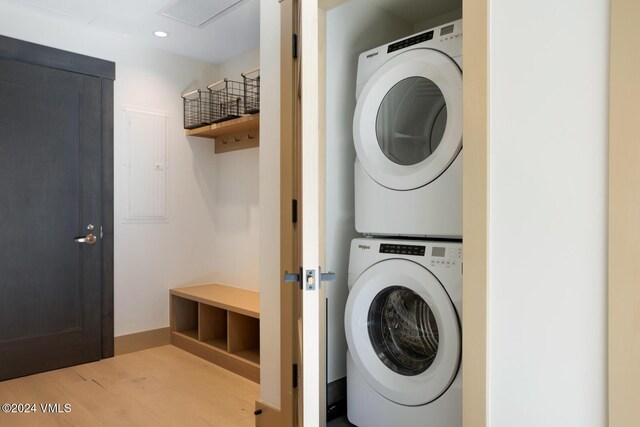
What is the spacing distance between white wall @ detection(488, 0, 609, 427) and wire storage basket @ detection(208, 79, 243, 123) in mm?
2256

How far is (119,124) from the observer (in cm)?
322

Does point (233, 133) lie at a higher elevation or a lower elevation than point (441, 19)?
lower

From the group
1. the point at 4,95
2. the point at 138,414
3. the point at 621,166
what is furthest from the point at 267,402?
the point at 4,95

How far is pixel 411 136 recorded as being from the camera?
196cm

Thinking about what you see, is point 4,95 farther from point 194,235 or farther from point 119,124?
point 194,235

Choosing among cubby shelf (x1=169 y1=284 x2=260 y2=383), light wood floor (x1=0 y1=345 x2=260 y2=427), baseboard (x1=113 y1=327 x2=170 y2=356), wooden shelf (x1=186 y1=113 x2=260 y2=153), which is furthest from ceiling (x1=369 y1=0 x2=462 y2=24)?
baseboard (x1=113 y1=327 x2=170 y2=356)

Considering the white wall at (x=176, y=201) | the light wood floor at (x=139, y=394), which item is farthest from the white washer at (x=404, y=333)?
the white wall at (x=176, y=201)

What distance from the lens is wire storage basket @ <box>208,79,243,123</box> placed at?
3.25 metres

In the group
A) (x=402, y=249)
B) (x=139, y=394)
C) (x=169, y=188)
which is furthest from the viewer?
(x=169, y=188)

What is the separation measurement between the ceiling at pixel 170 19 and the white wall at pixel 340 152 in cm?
81

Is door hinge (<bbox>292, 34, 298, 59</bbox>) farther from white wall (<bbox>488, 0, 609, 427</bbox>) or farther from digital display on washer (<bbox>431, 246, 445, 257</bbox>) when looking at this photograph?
digital display on washer (<bbox>431, 246, 445, 257</bbox>)

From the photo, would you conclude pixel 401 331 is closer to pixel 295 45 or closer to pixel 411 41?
pixel 411 41

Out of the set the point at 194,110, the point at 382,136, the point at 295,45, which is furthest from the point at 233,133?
the point at 382,136

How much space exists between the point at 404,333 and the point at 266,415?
33.7 inches
